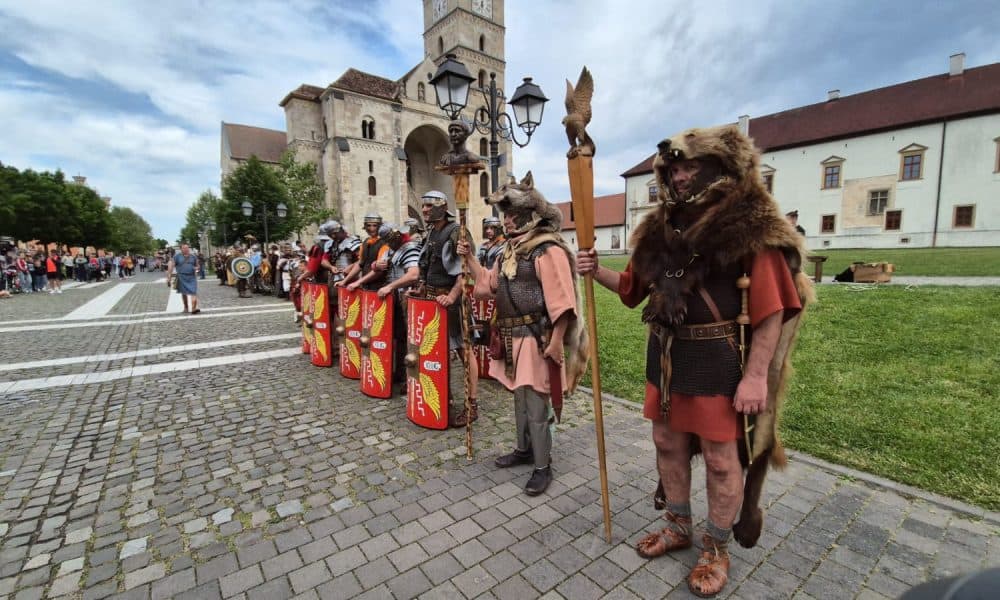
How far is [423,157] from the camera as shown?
4566 centimetres

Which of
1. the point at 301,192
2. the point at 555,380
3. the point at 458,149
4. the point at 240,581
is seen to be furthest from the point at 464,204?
the point at 301,192

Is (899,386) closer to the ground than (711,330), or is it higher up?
closer to the ground

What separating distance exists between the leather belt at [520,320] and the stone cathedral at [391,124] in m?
32.4

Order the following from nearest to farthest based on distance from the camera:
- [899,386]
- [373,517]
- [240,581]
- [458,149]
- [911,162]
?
[240,581]
[373,517]
[458,149]
[899,386]
[911,162]

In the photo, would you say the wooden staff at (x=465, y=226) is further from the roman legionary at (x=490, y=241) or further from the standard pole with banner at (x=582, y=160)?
the roman legionary at (x=490, y=241)

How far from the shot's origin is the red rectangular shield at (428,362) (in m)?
3.89

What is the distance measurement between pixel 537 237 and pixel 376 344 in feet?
8.40

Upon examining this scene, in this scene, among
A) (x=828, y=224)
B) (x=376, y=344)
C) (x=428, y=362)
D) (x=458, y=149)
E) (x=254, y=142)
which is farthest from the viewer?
(x=254, y=142)

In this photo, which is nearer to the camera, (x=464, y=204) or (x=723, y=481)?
(x=723, y=481)

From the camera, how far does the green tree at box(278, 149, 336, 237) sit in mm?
33469

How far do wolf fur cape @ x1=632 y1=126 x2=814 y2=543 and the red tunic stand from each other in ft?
0.22

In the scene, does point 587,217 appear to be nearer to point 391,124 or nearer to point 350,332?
point 350,332

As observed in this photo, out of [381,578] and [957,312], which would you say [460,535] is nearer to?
[381,578]

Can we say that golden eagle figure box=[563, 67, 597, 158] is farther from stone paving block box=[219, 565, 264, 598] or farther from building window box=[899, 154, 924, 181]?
building window box=[899, 154, 924, 181]
